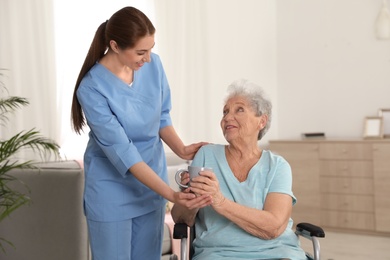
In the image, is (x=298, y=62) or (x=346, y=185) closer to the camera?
(x=346, y=185)

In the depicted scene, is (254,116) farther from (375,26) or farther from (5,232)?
(375,26)

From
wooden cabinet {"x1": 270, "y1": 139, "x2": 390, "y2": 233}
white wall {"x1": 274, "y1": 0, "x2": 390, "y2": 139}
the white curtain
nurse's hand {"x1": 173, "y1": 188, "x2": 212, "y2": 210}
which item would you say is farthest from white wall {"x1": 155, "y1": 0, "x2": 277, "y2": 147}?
nurse's hand {"x1": 173, "y1": 188, "x2": 212, "y2": 210}

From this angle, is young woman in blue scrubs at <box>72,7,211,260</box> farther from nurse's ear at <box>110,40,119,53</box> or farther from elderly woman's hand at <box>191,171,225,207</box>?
elderly woman's hand at <box>191,171,225,207</box>

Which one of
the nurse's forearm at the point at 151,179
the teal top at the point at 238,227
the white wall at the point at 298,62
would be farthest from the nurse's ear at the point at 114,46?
the white wall at the point at 298,62

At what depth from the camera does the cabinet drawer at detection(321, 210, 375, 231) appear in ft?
18.9

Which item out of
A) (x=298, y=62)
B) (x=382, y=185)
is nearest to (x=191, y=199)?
(x=382, y=185)

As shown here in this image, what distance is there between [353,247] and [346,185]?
0.76 metres

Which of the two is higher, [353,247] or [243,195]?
[243,195]

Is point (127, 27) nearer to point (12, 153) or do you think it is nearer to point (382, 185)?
point (12, 153)

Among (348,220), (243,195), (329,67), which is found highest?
(329,67)

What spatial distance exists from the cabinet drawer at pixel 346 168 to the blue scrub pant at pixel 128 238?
140 inches

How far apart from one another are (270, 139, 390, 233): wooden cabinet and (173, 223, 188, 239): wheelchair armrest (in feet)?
11.8

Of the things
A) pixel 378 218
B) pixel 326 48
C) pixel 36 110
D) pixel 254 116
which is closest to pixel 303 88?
pixel 326 48

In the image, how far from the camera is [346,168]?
19.3ft
